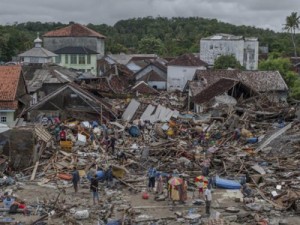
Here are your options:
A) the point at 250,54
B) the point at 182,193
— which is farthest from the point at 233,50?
the point at 182,193

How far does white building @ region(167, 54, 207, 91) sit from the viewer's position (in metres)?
60.7

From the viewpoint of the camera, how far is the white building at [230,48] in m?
79.0

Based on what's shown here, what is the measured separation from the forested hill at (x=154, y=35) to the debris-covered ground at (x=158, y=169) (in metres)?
48.2

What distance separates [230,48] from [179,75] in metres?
21.0

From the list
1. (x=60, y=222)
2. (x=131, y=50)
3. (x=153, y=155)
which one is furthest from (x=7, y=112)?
(x=131, y=50)

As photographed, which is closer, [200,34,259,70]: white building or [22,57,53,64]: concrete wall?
[22,57,53,64]: concrete wall

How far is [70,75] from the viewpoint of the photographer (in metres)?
47.8

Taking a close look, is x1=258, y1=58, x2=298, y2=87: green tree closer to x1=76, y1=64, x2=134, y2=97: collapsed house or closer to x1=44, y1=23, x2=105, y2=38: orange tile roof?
x1=76, y1=64, x2=134, y2=97: collapsed house

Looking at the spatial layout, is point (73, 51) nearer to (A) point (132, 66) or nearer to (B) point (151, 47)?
(A) point (132, 66)

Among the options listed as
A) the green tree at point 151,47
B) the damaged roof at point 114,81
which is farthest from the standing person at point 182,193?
the green tree at point 151,47

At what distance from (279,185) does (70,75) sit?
30.5 metres

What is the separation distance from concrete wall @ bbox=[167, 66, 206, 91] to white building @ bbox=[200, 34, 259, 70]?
60.8 feet

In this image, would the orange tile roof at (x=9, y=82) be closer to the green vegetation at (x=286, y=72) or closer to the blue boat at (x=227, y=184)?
the blue boat at (x=227, y=184)

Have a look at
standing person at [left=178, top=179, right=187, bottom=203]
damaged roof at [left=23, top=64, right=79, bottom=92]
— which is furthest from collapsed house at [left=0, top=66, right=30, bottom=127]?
standing person at [left=178, top=179, right=187, bottom=203]
